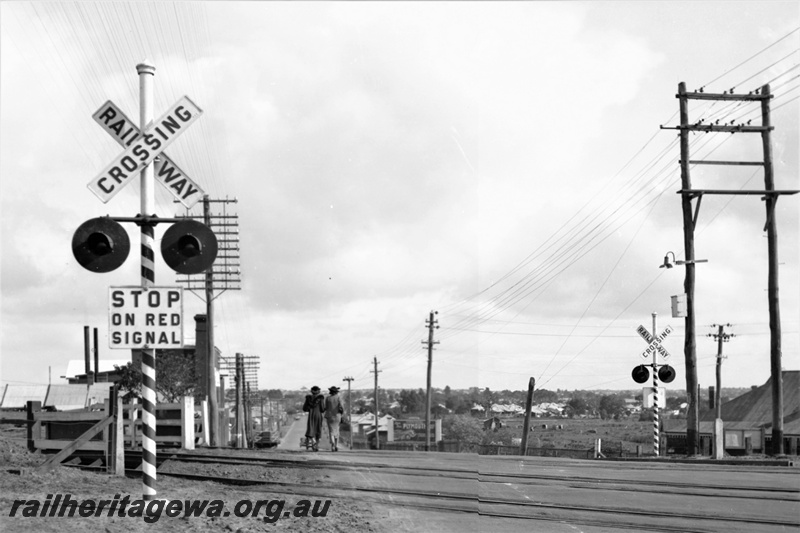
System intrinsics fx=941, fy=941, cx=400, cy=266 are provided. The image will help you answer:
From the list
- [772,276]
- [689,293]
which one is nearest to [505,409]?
[689,293]

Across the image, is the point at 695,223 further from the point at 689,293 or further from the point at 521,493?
the point at 521,493

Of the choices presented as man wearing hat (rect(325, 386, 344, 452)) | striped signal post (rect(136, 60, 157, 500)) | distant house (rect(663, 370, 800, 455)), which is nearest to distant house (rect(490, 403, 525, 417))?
striped signal post (rect(136, 60, 157, 500))

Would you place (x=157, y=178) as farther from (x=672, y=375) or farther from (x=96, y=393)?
(x=96, y=393)

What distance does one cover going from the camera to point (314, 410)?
75.2 feet

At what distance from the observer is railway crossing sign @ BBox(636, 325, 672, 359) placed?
23.4m

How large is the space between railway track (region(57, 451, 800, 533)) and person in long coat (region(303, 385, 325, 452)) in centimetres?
484

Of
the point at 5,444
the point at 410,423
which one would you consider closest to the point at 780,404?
the point at 5,444

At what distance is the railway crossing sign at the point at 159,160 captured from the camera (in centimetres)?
928

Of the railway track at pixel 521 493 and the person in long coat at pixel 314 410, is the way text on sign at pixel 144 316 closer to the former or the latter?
the railway track at pixel 521 493

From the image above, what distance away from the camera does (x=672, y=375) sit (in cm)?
2395

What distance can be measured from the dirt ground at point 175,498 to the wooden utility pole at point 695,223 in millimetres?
14080

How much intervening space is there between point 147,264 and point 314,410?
13945 mm

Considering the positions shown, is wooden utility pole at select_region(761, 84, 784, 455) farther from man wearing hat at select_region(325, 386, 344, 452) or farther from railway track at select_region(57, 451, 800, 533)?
railway track at select_region(57, 451, 800, 533)

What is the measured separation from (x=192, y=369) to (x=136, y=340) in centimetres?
6208
